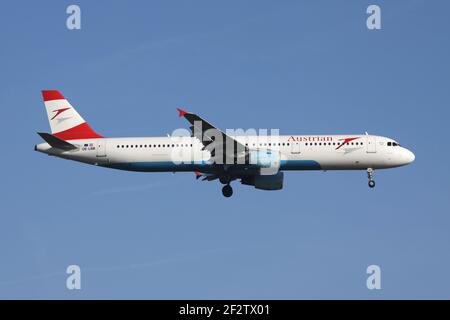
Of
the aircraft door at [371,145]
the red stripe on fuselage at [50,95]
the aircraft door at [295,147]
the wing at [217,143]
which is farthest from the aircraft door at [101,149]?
the aircraft door at [371,145]

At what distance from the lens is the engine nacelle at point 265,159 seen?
76250 millimetres

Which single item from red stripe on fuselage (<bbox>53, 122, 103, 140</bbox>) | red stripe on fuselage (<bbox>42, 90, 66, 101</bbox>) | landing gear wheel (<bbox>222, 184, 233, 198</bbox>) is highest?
red stripe on fuselage (<bbox>42, 90, 66, 101</bbox>)

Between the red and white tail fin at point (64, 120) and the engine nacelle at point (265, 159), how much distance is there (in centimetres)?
1552

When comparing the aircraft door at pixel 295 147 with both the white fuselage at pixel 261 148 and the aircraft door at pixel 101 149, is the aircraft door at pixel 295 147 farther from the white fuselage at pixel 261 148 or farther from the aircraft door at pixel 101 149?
the aircraft door at pixel 101 149

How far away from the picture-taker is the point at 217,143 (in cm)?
7650

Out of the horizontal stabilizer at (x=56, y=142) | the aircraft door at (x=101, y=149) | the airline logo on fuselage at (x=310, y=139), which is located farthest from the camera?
the aircraft door at (x=101, y=149)

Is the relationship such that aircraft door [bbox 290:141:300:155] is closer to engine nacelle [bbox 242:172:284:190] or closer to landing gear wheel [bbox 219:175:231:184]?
engine nacelle [bbox 242:172:284:190]

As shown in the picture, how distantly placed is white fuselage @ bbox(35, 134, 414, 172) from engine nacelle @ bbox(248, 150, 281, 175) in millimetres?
1390

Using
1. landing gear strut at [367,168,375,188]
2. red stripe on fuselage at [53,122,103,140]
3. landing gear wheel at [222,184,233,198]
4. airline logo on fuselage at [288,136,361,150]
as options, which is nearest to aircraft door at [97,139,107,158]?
red stripe on fuselage at [53,122,103,140]

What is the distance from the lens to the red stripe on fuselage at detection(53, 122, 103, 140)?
272 ft

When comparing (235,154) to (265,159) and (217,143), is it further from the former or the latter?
(265,159)

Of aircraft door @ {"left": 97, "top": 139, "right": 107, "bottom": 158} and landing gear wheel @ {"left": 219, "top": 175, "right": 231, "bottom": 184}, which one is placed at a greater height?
aircraft door @ {"left": 97, "top": 139, "right": 107, "bottom": 158}

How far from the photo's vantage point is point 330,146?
257 ft

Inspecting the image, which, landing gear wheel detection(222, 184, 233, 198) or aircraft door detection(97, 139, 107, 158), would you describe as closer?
landing gear wheel detection(222, 184, 233, 198)
